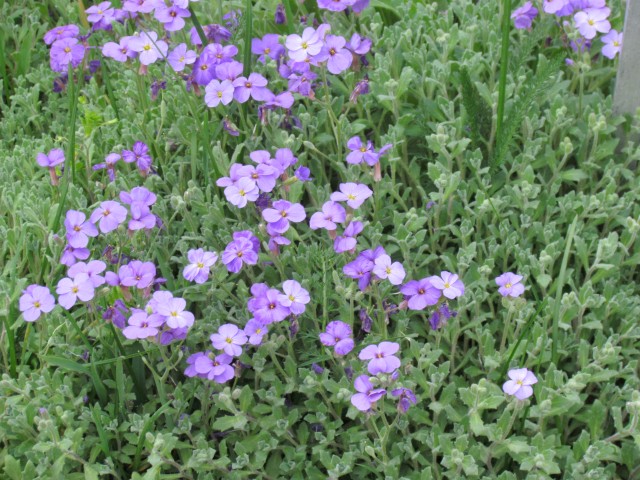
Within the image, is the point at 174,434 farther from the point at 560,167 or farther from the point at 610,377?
the point at 560,167

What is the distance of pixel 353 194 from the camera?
8.79 ft

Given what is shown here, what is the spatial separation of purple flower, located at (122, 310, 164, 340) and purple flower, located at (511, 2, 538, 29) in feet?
6.27

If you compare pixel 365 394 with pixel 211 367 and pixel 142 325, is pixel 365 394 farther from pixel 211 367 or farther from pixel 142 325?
pixel 142 325

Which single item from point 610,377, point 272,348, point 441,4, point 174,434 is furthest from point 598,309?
point 441,4

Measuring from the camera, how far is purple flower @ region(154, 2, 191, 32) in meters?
3.11

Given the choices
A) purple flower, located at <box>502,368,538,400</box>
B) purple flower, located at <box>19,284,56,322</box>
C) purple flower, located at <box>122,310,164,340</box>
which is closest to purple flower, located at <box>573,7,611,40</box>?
purple flower, located at <box>502,368,538,400</box>

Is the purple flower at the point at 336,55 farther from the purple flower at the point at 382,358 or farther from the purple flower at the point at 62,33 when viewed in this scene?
the purple flower at the point at 62,33

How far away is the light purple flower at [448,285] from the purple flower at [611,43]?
1346mm

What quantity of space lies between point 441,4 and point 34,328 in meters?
2.24

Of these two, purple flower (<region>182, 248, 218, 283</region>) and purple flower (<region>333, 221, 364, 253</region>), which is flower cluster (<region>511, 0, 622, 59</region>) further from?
purple flower (<region>182, 248, 218, 283</region>)

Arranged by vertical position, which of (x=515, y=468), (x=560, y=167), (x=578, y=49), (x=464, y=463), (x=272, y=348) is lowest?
(x=515, y=468)

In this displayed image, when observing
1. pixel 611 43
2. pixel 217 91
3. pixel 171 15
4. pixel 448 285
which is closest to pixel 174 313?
pixel 448 285

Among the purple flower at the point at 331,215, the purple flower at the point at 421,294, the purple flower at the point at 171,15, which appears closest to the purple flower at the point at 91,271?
the purple flower at the point at 331,215

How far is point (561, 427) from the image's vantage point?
2.64 metres
